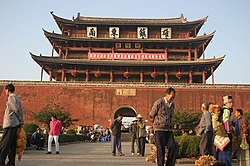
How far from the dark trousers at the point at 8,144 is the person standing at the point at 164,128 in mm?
2491

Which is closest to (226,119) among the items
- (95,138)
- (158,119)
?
(158,119)

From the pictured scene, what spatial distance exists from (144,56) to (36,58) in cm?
959

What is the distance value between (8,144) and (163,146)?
2.66m

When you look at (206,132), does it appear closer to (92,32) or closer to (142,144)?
(142,144)

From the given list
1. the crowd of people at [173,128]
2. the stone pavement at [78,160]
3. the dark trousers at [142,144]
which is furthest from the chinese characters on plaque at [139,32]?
the crowd of people at [173,128]

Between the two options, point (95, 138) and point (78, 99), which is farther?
point (78, 99)

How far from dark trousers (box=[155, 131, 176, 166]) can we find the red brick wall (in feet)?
69.5

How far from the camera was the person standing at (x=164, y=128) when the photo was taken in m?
4.79

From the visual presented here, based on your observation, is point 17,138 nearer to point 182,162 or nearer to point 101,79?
point 182,162

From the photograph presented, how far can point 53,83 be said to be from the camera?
2644cm

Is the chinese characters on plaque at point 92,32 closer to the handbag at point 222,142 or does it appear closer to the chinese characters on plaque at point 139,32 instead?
the chinese characters on plaque at point 139,32

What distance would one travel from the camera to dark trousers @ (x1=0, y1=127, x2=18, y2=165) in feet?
17.4

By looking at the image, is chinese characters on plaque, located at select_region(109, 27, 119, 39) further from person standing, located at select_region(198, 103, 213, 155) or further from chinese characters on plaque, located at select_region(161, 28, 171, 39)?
person standing, located at select_region(198, 103, 213, 155)

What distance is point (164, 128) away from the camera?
482cm
